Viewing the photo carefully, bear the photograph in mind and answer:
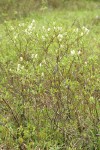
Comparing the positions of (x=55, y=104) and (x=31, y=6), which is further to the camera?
(x=31, y=6)

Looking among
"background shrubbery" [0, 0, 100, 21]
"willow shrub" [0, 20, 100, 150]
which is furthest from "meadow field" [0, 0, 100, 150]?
"background shrubbery" [0, 0, 100, 21]

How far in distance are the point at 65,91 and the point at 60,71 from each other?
244 mm

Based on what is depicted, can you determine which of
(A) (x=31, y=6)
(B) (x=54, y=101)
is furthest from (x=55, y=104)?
(A) (x=31, y=6)

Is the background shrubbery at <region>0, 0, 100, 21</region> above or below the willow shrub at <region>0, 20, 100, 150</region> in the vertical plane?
above

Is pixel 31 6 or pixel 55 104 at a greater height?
pixel 31 6

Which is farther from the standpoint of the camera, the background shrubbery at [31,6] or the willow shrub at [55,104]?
the background shrubbery at [31,6]

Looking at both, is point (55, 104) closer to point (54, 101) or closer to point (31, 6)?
point (54, 101)

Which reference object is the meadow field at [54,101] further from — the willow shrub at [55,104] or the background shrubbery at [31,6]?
the background shrubbery at [31,6]

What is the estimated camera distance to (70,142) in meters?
3.82

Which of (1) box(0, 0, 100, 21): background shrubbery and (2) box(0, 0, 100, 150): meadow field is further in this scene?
(1) box(0, 0, 100, 21): background shrubbery

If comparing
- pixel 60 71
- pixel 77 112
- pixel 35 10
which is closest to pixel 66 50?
pixel 60 71

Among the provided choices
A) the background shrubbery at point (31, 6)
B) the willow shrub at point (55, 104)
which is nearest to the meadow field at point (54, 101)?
the willow shrub at point (55, 104)

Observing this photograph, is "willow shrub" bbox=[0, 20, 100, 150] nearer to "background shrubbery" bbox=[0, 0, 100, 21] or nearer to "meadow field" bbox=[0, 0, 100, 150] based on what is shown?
"meadow field" bbox=[0, 0, 100, 150]

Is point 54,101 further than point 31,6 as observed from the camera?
No
